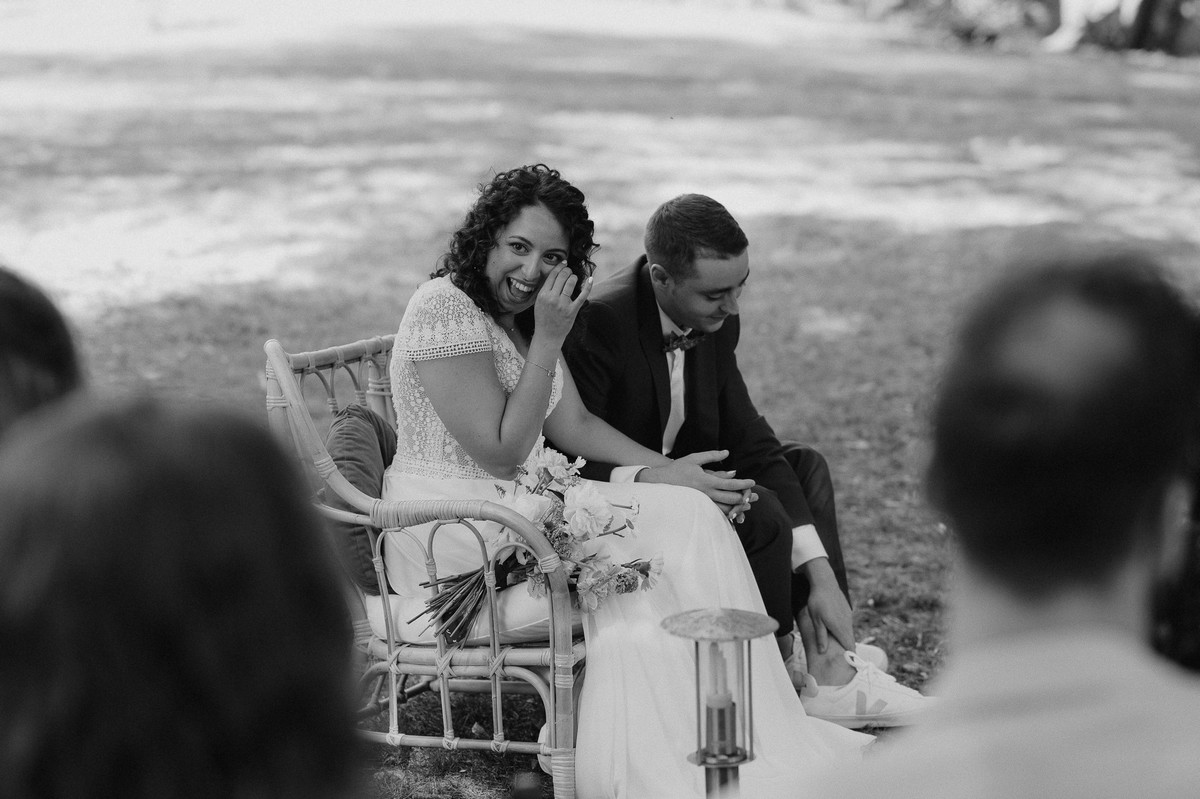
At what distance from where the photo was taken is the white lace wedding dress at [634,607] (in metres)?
3.42

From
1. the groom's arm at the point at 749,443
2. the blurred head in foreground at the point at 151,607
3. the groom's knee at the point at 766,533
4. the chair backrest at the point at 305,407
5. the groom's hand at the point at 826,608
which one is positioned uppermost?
the blurred head in foreground at the point at 151,607

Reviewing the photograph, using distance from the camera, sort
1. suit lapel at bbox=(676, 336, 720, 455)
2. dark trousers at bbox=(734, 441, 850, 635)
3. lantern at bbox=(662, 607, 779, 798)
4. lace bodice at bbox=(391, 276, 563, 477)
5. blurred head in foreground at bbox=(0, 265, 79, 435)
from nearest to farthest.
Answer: blurred head in foreground at bbox=(0, 265, 79, 435) → lantern at bbox=(662, 607, 779, 798) → lace bodice at bbox=(391, 276, 563, 477) → dark trousers at bbox=(734, 441, 850, 635) → suit lapel at bbox=(676, 336, 720, 455)

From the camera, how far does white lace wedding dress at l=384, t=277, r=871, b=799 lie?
342 cm

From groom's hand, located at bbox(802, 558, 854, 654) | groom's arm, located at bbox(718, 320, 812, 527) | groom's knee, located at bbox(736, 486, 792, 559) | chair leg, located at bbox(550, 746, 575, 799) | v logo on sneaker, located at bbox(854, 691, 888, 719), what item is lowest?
v logo on sneaker, located at bbox(854, 691, 888, 719)

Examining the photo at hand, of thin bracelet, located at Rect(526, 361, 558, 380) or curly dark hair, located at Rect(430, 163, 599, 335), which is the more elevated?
curly dark hair, located at Rect(430, 163, 599, 335)

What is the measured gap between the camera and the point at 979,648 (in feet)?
3.91

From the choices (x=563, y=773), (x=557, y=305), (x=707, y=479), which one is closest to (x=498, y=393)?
(x=557, y=305)

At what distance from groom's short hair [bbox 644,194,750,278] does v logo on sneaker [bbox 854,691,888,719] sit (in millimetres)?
1372

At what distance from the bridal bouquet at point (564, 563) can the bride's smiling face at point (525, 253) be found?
2.04 ft

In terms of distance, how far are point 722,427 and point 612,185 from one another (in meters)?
8.08

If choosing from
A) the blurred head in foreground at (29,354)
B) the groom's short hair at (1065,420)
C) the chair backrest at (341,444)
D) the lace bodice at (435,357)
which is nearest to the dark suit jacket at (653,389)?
the lace bodice at (435,357)

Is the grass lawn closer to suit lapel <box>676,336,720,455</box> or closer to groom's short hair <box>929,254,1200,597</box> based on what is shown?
suit lapel <box>676,336,720,455</box>

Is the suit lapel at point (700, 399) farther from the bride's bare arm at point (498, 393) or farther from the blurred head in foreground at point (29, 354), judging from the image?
the blurred head in foreground at point (29, 354)

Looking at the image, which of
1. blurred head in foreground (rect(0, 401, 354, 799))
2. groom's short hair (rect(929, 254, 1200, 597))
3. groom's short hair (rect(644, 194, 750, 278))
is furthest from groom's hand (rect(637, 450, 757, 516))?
blurred head in foreground (rect(0, 401, 354, 799))
